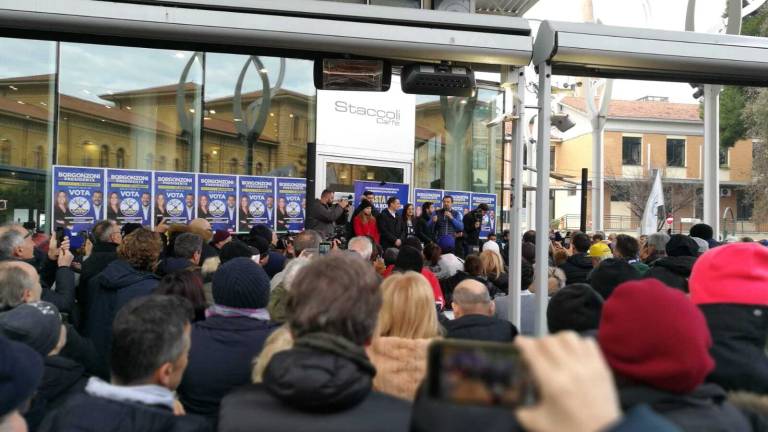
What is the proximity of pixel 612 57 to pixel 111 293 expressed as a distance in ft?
13.2

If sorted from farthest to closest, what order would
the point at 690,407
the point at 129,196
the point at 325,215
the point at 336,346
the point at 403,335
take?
the point at 129,196 < the point at 325,215 < the point at 403,335 < the point at 336,346 < the point at 690,407

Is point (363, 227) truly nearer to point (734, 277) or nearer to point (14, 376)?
point (734, 277)

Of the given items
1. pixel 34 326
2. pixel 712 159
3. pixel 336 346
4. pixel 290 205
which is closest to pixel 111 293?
pixel 34 326

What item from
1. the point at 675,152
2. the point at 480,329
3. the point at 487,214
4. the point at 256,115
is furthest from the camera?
the point at 675,152

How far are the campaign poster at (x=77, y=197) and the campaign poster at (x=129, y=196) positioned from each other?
168mm

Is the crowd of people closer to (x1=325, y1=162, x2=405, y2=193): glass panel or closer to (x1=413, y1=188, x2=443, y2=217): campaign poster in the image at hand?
(x1=325, y1=162, x2=405, y2=193): glass panel

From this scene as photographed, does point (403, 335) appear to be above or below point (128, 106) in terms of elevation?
below

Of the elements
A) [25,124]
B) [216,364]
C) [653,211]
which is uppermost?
[25,124]

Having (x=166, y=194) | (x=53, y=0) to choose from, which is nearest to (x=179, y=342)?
(x=53, y=0)

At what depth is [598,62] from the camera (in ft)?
15.7

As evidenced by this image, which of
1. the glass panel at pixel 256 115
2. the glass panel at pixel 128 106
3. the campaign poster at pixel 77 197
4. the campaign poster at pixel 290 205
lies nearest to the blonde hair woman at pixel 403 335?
the campaign poster at pixel 77 197

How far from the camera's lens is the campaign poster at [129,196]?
10.6 metres

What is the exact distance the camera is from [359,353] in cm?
199

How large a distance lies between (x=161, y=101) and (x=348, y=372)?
13.6 metres
